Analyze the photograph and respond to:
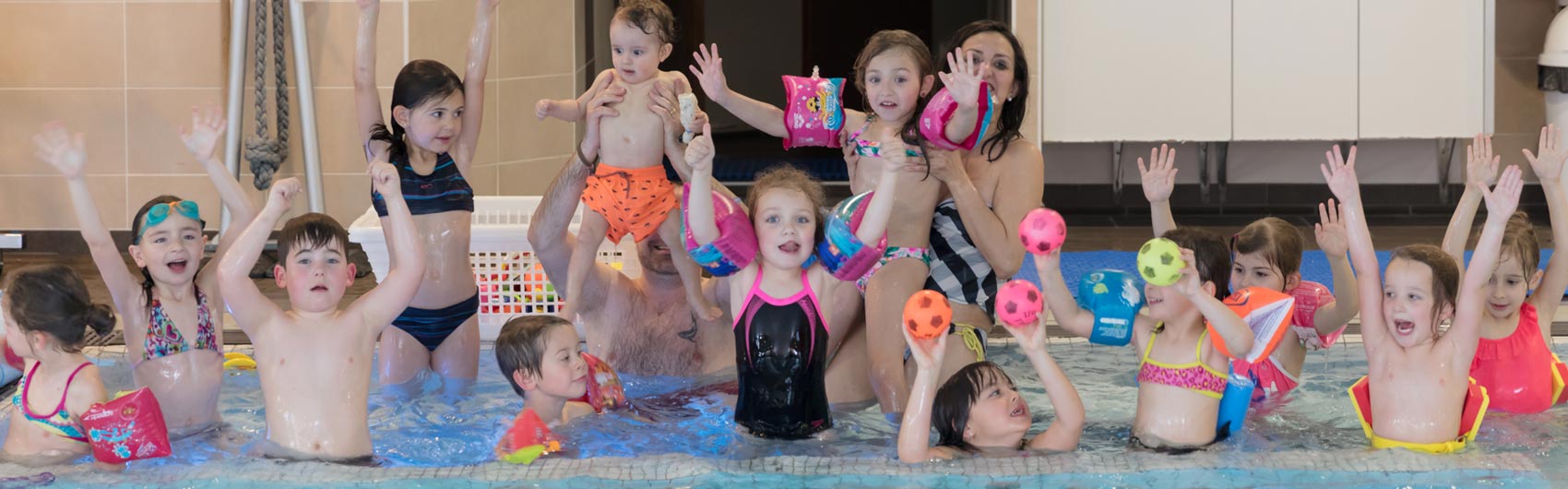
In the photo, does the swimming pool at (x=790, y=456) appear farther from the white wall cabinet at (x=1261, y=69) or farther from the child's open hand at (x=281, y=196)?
the white wall cabinet at (x=1261, y=69)

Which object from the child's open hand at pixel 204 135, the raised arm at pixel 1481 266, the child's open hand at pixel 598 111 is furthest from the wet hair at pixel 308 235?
the raised arm at pixel 1481 266

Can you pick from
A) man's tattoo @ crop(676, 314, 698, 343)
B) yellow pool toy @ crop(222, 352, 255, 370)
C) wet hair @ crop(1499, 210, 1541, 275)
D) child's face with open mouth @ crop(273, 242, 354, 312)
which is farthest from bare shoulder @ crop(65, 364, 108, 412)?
wet hair @ crop(1499, 210, 1541, 275)

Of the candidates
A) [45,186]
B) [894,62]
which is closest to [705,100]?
[45,186]

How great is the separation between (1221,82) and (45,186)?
19.4 feet

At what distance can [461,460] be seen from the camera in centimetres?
412

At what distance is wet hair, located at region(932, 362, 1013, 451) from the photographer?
3926mm

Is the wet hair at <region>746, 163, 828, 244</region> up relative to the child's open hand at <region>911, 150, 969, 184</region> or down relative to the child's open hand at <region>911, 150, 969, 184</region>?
down

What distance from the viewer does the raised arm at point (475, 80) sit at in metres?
4.59

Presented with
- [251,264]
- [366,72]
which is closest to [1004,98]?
[366,72]

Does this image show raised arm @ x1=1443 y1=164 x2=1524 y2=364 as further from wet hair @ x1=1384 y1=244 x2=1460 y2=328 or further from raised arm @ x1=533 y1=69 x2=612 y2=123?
raised arm @ x1=533 y1=69 x2=612 y2=123

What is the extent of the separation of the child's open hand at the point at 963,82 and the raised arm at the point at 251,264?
5.31 feet

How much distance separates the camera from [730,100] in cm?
443

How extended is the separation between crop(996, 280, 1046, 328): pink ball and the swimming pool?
0.34 m

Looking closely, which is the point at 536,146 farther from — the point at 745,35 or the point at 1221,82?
the point at 1221,82
